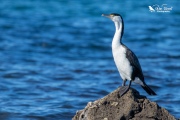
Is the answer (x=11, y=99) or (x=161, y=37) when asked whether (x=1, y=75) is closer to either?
(x=11, y=99)

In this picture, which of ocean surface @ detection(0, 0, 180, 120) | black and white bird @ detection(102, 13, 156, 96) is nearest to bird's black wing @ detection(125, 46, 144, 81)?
black and white bird @ detection(102, 13, 156, 96)

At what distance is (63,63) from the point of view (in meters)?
13.9

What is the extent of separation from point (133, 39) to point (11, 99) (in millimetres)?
8655

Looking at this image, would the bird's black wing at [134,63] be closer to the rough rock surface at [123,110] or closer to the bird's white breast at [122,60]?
the bird's white breast at [122,60]

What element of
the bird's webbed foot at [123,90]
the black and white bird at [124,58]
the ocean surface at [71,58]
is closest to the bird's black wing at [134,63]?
the black and white bird at [124,58]

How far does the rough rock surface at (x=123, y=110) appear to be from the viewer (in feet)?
21.7

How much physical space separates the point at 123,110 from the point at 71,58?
26.5 ft

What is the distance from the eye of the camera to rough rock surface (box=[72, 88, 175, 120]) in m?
6.63

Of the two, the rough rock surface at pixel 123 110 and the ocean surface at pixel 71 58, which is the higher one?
the ocean surface at pixel 71 58

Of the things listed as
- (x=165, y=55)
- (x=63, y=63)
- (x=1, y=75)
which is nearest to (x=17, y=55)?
(x=63, y=63)

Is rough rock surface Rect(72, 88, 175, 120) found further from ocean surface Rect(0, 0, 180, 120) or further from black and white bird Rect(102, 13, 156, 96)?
ocean surface Rect(0, 0, 180, 120)

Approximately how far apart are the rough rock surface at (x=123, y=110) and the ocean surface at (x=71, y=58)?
2.30m

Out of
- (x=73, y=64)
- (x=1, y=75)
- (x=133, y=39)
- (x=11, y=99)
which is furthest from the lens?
(x=133, y=39)

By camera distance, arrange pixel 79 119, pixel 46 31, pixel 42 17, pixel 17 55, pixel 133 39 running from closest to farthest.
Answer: pixel 79 119 → pixel 17 55 → pixel 133 39 → pixel 46 31 → pixel 42 17
